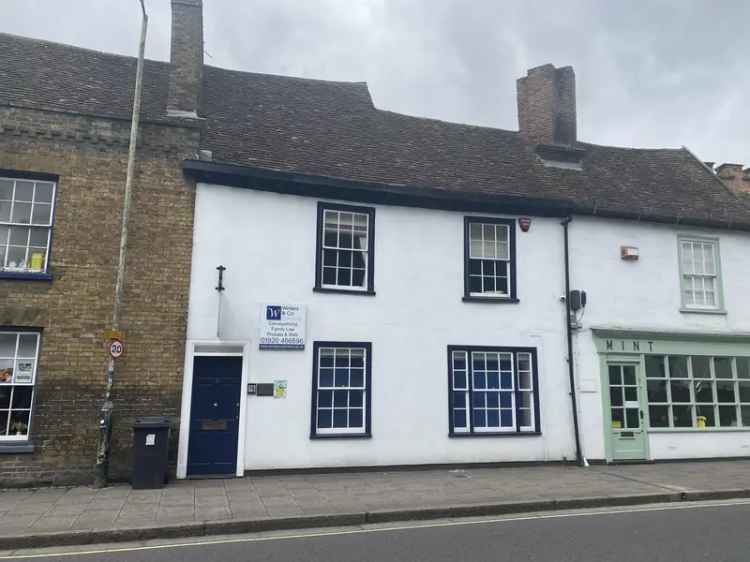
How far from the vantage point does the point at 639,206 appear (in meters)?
14.9

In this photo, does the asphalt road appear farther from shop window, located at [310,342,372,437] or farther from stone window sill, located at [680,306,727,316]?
stone window sill, located at [680,306,727,316]

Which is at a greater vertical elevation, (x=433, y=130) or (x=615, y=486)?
(x=433, y=130)

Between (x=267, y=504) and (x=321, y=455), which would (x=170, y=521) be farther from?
(x=321, y=455)

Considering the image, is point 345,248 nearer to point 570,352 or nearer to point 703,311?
point 570,352

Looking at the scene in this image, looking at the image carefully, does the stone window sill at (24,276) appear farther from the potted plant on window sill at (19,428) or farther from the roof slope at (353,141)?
the roof slope at (353,141)

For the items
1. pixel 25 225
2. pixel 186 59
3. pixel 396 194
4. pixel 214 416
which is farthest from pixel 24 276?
pixel 396 194

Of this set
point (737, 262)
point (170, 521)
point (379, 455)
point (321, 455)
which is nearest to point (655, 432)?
point (737, 262)

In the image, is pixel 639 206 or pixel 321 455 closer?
pixel 321 455

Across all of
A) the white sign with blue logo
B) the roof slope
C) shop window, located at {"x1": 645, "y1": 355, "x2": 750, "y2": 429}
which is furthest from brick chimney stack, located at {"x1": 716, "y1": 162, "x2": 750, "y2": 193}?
the white sign with blue logo

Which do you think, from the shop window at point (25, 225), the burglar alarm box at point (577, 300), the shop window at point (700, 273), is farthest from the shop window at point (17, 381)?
the shop window at point (700, 273)

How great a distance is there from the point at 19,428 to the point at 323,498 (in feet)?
18.4

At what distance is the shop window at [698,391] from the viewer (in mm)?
14133

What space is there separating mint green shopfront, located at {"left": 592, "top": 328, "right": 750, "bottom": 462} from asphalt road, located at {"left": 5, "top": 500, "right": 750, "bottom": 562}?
514 centimetres

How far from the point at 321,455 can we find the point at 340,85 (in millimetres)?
10992
